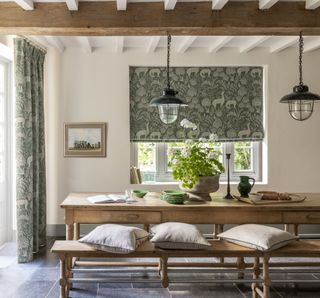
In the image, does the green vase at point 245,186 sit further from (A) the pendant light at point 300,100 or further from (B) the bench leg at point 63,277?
(B) the bench leg at point 63,277

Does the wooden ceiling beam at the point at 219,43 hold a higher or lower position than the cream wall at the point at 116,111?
higher

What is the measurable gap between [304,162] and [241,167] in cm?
85

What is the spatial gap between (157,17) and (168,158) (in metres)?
2.57

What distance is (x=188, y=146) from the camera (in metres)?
4.01

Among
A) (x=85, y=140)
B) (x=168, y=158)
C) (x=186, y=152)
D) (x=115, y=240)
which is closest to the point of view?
(x=115, y=240)

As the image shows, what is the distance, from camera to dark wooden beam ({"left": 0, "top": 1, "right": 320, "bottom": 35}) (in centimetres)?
388

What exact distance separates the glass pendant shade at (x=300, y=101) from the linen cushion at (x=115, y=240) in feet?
6.04

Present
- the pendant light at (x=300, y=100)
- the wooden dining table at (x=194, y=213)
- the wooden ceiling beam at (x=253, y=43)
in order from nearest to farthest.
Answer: the wooden dining table at (x=194, y=213) < the pendant light at (x=300, y=100) < the wooden ceiling beam at (x=253, y=43)

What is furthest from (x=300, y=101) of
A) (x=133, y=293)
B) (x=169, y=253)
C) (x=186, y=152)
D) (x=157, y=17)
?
(x=133, y=293)

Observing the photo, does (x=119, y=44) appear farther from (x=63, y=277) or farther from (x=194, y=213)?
(x=63, y=277)

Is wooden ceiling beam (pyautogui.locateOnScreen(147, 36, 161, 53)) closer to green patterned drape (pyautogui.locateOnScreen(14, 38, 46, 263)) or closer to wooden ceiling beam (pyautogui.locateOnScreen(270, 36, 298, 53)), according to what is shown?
green patterned drape (pyautogui.locateOnScreen(14, 38, 46, 263))

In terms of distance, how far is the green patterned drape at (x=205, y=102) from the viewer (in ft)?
19.4

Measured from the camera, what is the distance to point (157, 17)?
3.92 meters

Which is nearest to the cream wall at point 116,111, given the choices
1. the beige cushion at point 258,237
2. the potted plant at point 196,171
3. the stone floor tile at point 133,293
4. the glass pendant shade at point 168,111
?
the glass pendant shade at point 168,111
